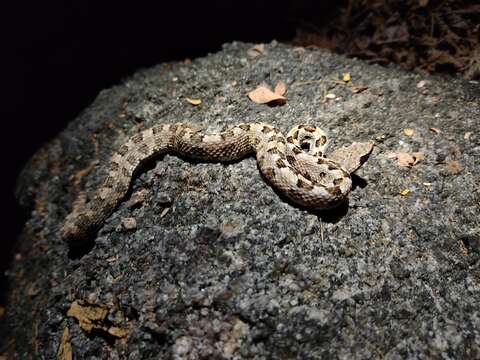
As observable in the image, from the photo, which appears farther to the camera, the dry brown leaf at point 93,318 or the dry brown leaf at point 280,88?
the dry brown leaf at point 280,88

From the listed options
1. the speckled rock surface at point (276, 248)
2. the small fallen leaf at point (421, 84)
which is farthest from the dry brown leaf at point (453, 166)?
the small fallen leaf at point (421, 84)

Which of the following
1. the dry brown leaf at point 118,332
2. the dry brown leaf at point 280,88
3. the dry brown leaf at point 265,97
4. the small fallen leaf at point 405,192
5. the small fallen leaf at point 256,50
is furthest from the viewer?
the small fallen leaf at point 256,50

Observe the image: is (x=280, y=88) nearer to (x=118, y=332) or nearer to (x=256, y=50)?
(x=256, y=50)

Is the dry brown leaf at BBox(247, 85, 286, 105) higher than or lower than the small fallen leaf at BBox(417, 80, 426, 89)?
higher

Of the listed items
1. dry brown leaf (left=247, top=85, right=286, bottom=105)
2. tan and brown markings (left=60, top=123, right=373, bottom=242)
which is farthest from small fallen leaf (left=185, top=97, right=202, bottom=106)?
dry brown leaf (left=247, top=85, right=286, bottom=105)

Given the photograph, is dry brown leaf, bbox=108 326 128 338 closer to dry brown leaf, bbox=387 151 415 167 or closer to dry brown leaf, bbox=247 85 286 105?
dry brown leaf, bbox=247 85 286 105

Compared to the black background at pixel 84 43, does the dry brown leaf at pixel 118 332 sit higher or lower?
lower

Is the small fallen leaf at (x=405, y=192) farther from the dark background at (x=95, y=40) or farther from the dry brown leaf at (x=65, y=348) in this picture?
the dry brown leaf at (x=65, y=348)
